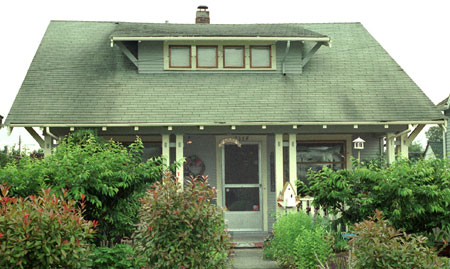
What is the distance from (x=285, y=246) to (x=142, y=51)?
778 centimetres

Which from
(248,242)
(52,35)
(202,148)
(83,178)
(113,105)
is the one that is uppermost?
(52,35)

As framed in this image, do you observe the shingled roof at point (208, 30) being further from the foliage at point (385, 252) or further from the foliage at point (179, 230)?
the foliage at point (385, 252)

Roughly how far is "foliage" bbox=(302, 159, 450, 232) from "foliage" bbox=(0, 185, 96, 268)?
4539 millimetres

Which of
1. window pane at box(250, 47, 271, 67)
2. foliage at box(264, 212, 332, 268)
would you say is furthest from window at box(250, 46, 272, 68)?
foliage at box(264, 212, 332, 268)

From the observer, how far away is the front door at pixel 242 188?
1463cm

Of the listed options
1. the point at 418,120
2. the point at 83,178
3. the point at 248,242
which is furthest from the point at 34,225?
the point at 418,120

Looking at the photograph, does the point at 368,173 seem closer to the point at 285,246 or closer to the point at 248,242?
the point at 285,246

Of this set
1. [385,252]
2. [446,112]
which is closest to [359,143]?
[446,112]

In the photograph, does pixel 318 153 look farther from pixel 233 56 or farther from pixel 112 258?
pixel 112 258

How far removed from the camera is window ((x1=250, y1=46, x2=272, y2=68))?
15320 mm

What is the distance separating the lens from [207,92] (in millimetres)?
14414

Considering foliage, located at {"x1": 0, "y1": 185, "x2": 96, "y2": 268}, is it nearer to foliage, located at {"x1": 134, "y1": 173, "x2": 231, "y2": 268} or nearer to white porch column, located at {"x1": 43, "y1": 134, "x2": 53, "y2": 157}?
foliage, located at {"x1": 134, "y1": 173, "x2": 231, "y2": 268}

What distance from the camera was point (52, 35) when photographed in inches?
663

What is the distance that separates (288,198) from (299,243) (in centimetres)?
411
